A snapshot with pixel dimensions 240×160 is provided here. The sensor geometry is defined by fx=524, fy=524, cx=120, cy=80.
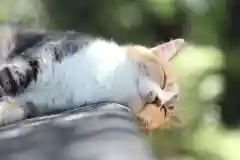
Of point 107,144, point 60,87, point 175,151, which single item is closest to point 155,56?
point 60,87

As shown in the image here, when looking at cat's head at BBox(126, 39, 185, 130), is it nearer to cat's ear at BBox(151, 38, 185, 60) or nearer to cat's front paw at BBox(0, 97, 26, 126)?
cat's ear at BBox(151, 38, 185, 60)

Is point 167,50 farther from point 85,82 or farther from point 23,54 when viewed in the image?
point 23,54

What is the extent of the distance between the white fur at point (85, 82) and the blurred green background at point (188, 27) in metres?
0.89

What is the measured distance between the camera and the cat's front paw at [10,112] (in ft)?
3.54

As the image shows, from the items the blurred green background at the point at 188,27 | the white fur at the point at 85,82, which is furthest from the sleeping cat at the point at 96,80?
the blurred green background at the point at 188,27

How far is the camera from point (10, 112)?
3.56 ft

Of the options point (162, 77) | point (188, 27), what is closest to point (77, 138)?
point (162, 77)

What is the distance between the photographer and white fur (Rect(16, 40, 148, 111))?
1140 mm

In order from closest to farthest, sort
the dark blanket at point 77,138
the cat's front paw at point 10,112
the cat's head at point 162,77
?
the dark blanket at point 77,138, the cat's front paw at point 10,112, the cat's head at point 162,77

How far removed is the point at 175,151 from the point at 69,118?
1085 millimetres

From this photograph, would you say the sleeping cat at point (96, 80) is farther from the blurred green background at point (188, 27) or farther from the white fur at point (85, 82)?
the blurred green background at point (188, 27)

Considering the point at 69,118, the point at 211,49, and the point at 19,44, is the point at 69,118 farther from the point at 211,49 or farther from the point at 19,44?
the point at 211,49

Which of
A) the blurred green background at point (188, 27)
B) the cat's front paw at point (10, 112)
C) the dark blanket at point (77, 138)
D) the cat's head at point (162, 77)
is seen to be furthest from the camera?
the blurred green background at point (188, 27)

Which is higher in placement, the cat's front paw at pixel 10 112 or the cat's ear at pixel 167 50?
the cat's ear at pixel 167 50
